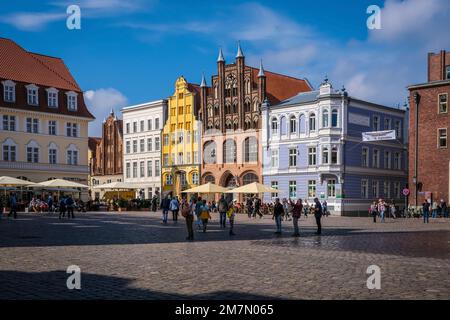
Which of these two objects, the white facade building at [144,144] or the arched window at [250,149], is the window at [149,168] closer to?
the white facade building at [144,144]

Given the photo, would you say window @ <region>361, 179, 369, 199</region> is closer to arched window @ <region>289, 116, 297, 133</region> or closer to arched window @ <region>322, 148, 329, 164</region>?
arched window @ <region>322, 148, 329, 164</region>

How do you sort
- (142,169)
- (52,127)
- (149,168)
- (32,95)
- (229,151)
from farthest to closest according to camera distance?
(142,169) < (149,168) < (229,151) < (52,127) < (32,95)

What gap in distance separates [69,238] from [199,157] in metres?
47.0

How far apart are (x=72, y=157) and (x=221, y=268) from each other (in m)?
53.4

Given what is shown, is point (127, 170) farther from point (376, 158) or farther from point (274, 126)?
point (376, 158)

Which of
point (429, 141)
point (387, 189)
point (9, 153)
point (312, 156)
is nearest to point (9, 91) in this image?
point (9, 153)

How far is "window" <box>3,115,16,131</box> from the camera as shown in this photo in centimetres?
5716

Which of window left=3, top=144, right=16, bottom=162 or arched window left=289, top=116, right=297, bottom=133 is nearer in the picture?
window left=3, top=144, right=16, bottom=162

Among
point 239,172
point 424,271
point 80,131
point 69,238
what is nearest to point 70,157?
point 80,131

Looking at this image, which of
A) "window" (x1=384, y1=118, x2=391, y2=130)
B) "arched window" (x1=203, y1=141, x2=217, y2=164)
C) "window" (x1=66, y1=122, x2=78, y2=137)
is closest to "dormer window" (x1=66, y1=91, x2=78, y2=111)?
"window" (x1=66, y1=122, x2=78, y2=137)

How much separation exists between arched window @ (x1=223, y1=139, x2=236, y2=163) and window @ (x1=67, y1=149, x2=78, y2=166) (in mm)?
17195

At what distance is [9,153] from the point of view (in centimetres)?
5738
